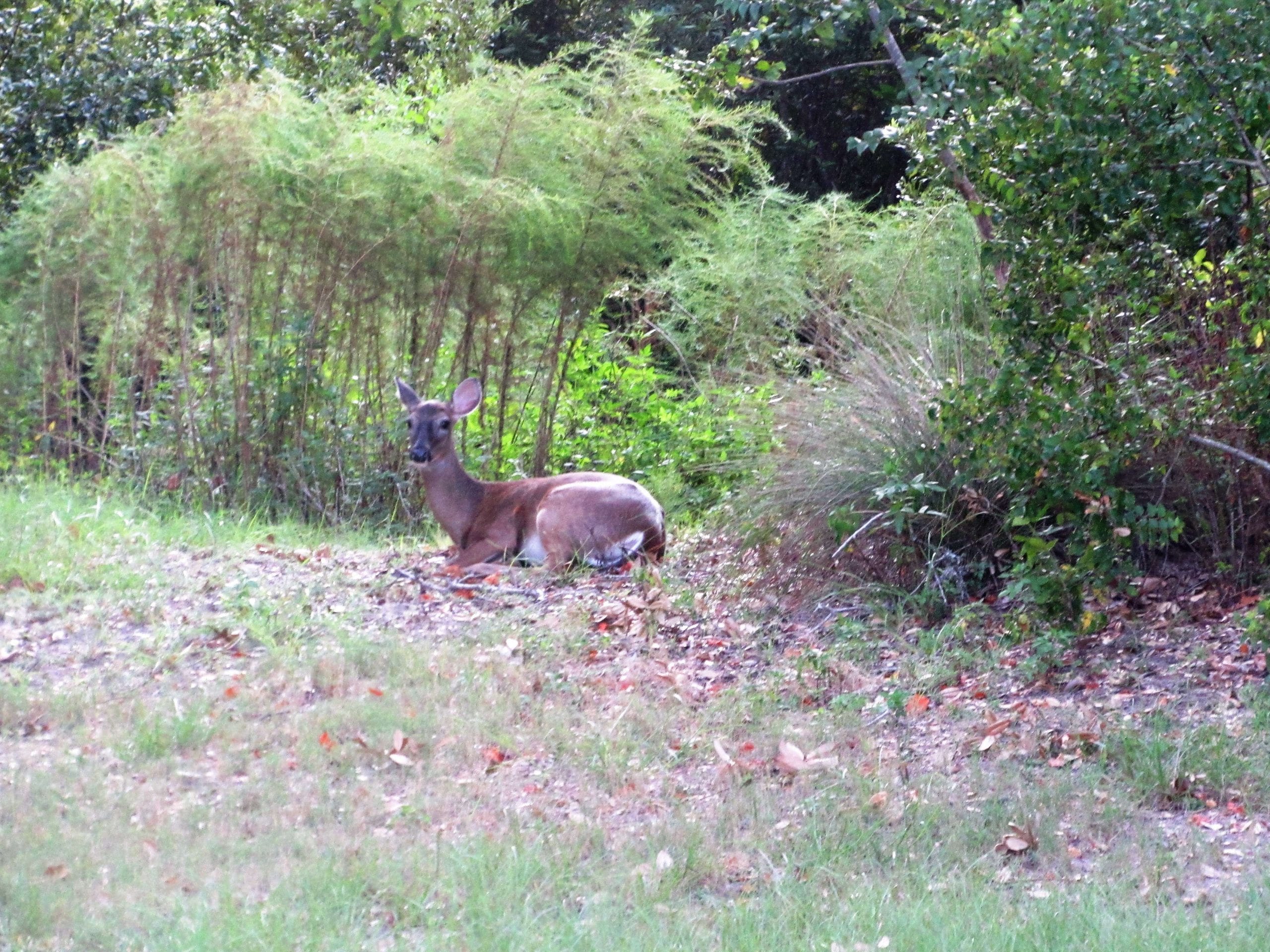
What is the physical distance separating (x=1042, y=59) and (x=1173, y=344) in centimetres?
225

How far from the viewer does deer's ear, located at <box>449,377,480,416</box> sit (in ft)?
30.7

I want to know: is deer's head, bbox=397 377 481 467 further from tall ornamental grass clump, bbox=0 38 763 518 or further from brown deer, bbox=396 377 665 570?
tall ornamental grass clump, bbox=0 38 763 518

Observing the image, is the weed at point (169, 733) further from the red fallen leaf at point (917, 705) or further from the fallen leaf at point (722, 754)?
the red fallen leaf at point (917, 705)

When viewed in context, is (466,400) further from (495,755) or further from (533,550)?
(495,755)

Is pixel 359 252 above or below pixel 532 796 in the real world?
above

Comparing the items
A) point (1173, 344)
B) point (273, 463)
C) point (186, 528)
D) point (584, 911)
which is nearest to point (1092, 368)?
point (1173, 344)

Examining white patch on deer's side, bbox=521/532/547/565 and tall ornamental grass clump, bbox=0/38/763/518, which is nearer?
white patch on deer's side, bbox=521/532/547/565

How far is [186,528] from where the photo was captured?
8969mm

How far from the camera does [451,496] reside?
9.26m

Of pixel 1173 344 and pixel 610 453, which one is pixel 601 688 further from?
pixel 610 453

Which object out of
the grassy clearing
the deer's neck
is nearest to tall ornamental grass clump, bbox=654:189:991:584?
the grassy clearing

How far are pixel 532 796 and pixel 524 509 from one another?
164 inches

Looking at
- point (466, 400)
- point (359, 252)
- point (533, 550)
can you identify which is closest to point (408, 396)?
point (466, 400)

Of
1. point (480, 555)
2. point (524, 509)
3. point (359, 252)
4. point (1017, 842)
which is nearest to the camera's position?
point (1017, 842)
